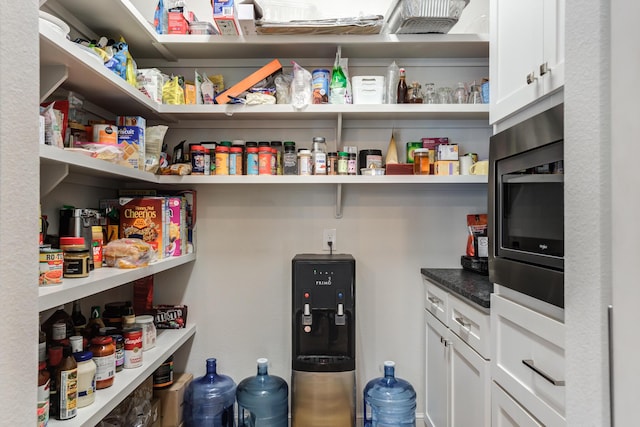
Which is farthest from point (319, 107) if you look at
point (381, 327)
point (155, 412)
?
point (155, 412)

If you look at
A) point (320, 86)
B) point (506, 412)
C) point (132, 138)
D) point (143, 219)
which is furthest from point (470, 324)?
point (132, 138)

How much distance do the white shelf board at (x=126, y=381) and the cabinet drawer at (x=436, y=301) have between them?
1.34 meters

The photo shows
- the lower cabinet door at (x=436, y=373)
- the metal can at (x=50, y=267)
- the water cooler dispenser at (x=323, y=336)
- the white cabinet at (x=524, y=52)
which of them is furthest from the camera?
the water cooler dispenser at (x=323, y=336)

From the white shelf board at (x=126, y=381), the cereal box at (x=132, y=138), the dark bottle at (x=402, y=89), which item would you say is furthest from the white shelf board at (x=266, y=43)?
the white shelf board at (x=126, y=381)

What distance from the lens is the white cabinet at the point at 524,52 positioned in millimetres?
1129

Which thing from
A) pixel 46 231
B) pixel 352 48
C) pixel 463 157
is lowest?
pixel 46 231

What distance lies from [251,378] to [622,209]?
6.95 ft

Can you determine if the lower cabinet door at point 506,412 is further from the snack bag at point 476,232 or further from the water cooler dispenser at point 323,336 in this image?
the snack bag at point 476,232

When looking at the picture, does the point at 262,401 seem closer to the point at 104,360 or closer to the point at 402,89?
the point at 104,360

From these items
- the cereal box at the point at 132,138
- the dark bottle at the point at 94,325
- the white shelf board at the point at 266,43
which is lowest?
the dark bottle at the point at 94,325

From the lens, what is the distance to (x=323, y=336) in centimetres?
209

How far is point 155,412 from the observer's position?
204 cm

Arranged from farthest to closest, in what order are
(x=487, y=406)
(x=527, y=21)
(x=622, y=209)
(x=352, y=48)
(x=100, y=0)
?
(x=352, y=48)
(x=100, y=0)
(x=487, y=406)
(x=527, y=21)
(x=622, y=209)

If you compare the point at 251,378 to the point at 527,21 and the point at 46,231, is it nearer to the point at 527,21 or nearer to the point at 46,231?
the point at 46,231
